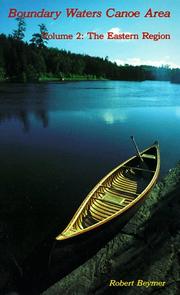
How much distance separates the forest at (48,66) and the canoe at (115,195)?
91.9 m

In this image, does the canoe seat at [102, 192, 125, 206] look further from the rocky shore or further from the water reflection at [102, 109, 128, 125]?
the water reflection at [102, 109, 128, 125]

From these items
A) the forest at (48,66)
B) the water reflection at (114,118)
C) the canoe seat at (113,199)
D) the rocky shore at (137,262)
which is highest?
the forest at (48,66)

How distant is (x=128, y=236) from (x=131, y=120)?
23000 millimetres

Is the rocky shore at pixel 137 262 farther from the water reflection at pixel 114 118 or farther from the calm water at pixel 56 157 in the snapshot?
the water reflection at pixel 114 118

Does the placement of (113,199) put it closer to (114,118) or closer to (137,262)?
(137,262)

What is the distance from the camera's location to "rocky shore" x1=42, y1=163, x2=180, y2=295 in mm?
6684

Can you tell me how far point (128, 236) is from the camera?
8.70 m

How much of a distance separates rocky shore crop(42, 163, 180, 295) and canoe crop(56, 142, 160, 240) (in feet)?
2.84

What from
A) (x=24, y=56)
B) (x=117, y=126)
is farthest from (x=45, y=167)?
(x=24, y=56)

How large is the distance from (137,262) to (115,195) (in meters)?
3.51

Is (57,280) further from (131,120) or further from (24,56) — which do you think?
(24,56)

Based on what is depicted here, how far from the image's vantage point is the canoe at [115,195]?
8.00 meters

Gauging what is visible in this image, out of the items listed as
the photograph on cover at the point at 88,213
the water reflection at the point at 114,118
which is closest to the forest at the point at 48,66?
the water reflection at the point at 114,118

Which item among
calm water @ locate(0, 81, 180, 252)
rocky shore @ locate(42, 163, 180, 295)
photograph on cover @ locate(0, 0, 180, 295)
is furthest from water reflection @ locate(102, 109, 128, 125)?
rocky shore @ locate(42, 163, 180, 295)
